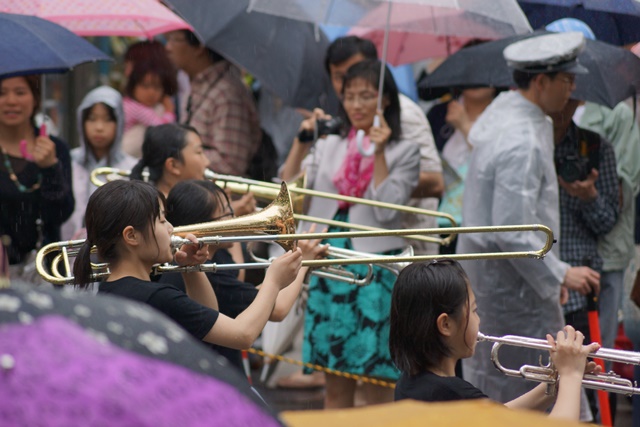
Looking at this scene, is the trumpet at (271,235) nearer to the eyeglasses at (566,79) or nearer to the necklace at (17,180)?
the eyeglasses at (566,79)

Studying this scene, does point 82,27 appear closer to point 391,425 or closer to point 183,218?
point 183,218

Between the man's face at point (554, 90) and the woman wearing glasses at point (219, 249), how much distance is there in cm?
167

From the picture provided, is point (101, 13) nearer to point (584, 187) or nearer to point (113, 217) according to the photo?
point (584, 187)

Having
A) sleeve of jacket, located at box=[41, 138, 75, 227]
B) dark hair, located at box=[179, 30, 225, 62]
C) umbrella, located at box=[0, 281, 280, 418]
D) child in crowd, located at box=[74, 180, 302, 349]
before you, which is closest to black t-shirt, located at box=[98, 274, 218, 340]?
child in crowd, located at box=[74, 180, 302, 349]

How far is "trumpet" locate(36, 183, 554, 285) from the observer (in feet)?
12.3

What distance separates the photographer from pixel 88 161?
689 cm

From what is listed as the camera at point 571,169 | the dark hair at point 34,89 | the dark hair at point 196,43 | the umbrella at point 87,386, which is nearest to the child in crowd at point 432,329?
the umbrella at point 87,386

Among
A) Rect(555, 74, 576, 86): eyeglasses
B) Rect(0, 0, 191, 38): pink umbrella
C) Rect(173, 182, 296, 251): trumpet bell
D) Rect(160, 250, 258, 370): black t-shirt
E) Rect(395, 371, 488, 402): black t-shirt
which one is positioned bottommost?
Rect(395, 371, 488, 402): black t-shirt

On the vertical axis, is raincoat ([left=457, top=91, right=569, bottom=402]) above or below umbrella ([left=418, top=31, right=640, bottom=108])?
below

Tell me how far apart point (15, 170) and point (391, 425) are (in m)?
4.59

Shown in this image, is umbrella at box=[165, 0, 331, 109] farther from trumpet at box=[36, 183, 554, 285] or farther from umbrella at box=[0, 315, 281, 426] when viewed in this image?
umbrella at box=[0, 315, 281, 426]

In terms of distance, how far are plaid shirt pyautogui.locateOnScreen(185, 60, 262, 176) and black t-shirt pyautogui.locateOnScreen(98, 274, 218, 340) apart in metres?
3.29

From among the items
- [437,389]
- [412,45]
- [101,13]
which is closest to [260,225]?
[437,389]

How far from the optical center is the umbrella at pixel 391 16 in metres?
6.05
